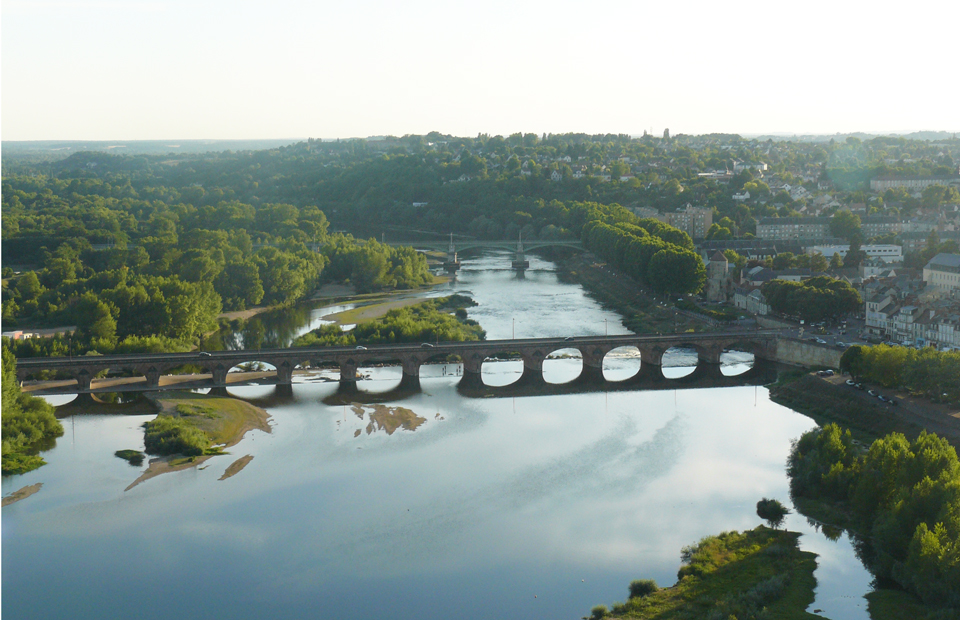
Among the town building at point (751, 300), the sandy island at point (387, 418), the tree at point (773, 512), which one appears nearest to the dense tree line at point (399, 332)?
the sandy island at point (387, 418)

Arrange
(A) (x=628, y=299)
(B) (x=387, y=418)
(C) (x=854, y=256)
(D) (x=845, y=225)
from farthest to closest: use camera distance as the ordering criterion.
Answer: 1. (D) (x=845, y=225)
2. (A) (x=628, y=299)
3. (C) (x=854, y=256)
4. (B) (x=387, y=418)

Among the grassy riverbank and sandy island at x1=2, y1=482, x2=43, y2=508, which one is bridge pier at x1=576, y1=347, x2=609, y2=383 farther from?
sandy island at x1=2, y1=482, x2=43, y2=508

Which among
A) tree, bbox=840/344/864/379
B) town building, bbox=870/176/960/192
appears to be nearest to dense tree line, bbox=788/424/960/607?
tree, bbox=840/344/864/379

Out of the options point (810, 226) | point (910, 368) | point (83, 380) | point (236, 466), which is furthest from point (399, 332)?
point (810, 226)

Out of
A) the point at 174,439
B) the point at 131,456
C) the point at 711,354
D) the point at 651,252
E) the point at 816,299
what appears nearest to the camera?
the point at 131,456

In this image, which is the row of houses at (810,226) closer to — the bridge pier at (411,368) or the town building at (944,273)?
the town building at (944,273)

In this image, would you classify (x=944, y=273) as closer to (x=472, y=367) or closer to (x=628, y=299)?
(x=628, y=299)
